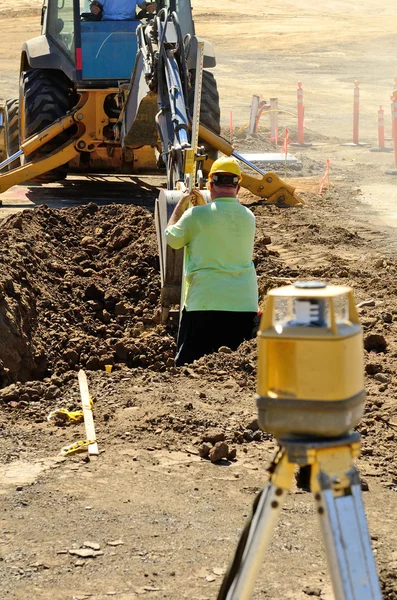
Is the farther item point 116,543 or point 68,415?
point 68,415

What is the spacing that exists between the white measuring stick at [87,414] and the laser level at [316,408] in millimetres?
3408

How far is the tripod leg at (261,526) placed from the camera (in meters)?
2.22

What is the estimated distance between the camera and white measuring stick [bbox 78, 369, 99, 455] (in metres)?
5.62

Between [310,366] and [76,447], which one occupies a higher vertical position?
[310,366]

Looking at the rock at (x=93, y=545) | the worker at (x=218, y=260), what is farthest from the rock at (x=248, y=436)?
the rock at (x=93, y=545)

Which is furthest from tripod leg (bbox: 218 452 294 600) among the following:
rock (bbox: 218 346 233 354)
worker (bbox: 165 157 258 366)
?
rock (bbox: 218 346 233 354)

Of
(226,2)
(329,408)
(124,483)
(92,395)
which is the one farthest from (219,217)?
(226,2)

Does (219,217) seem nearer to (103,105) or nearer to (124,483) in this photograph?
(124,483)

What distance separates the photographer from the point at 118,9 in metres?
14.0

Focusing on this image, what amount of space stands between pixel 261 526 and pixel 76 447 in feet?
11.5

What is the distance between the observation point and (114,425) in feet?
19.8

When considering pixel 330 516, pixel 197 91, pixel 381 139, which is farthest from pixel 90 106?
pixel 330 516

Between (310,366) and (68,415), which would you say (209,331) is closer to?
(68,415)

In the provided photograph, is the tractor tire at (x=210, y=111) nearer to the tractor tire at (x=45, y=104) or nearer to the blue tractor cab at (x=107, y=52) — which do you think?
the blue tractor cab at (x=107, y=52)
